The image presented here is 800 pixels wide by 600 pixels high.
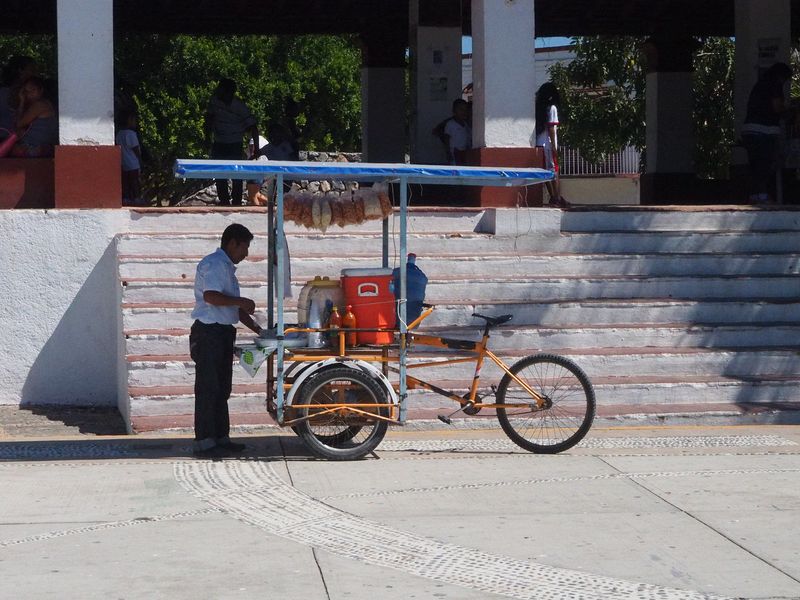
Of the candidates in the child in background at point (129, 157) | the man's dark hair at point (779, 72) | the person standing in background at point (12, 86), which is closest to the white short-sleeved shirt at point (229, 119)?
the child in background at point (129, 157)

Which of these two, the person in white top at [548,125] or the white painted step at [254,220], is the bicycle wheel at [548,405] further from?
the person in white top at [548,125]

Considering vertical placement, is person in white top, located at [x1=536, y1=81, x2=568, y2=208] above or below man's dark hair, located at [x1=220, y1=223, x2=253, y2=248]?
above

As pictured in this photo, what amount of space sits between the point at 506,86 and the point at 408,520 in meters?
7.21

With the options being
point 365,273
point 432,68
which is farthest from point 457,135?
point 365,273

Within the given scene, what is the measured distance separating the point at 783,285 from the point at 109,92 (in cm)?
670

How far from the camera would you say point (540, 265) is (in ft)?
39.9

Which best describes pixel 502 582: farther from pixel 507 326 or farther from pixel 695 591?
pixel 507 326

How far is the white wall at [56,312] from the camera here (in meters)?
11.7

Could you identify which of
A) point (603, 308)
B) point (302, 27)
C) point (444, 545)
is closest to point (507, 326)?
point (603, 308)

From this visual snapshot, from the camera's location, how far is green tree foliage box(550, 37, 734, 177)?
25359 mm

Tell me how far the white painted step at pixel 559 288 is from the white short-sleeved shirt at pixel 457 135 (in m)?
4.37

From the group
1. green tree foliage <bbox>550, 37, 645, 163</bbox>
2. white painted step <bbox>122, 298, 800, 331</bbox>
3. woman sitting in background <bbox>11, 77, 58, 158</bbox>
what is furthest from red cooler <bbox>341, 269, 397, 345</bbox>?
green tree foliage <bbox>550, 37, 645, 163</bbox>

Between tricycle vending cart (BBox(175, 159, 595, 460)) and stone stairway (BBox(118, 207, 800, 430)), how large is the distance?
1.40 metres

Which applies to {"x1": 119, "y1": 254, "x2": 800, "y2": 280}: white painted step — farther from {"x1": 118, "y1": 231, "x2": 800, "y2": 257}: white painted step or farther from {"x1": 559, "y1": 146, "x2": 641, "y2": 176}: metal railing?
{"x1": 559, "y1": 146, "x2": 641, "y2": 176}: metal railing
